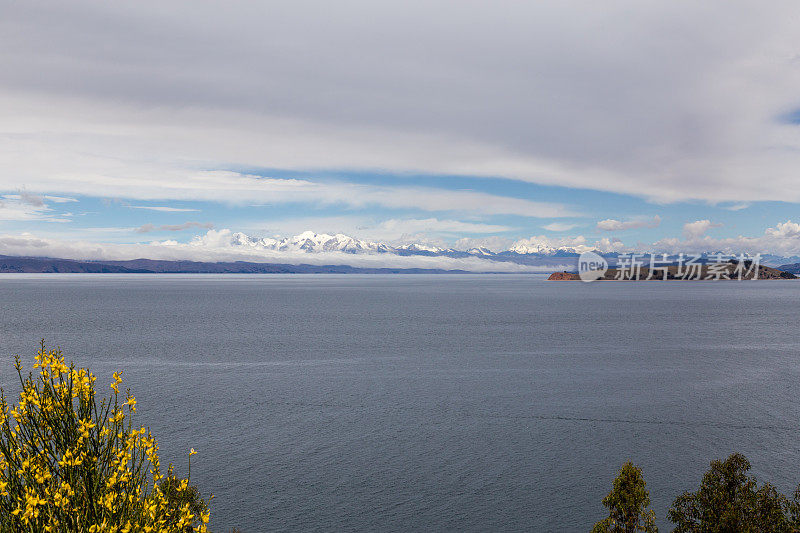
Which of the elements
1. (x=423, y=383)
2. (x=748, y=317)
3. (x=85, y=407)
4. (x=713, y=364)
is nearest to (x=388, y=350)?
(x=423, y=383)

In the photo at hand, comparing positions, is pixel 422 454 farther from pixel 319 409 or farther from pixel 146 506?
pixel 146 506

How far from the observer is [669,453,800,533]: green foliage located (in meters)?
29.4

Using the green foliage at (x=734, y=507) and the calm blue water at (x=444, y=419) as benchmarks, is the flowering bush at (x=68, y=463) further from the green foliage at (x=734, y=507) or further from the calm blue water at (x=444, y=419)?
the green foliage at (x=734, y=507)

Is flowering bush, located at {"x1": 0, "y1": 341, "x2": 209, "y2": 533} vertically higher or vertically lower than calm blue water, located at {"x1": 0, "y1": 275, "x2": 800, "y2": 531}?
higher

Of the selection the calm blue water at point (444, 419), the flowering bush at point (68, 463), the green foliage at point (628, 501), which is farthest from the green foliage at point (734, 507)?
the flowering bush at point (68, 463)

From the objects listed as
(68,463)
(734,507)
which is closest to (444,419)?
(734,507)

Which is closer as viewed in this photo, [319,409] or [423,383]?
[319,409]

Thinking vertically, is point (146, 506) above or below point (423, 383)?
above

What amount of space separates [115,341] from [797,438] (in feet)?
429

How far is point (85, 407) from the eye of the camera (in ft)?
55.2

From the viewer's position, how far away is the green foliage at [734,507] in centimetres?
2942

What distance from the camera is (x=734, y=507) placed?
30.8 meters

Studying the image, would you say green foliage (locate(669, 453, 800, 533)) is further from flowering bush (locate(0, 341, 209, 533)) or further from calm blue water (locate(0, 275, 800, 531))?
flowering bush (locate(0, 341, 209, 533))

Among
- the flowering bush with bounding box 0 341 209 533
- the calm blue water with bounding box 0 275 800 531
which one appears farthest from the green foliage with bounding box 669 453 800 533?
the flowering bush with bounding box 0 341 209 533
